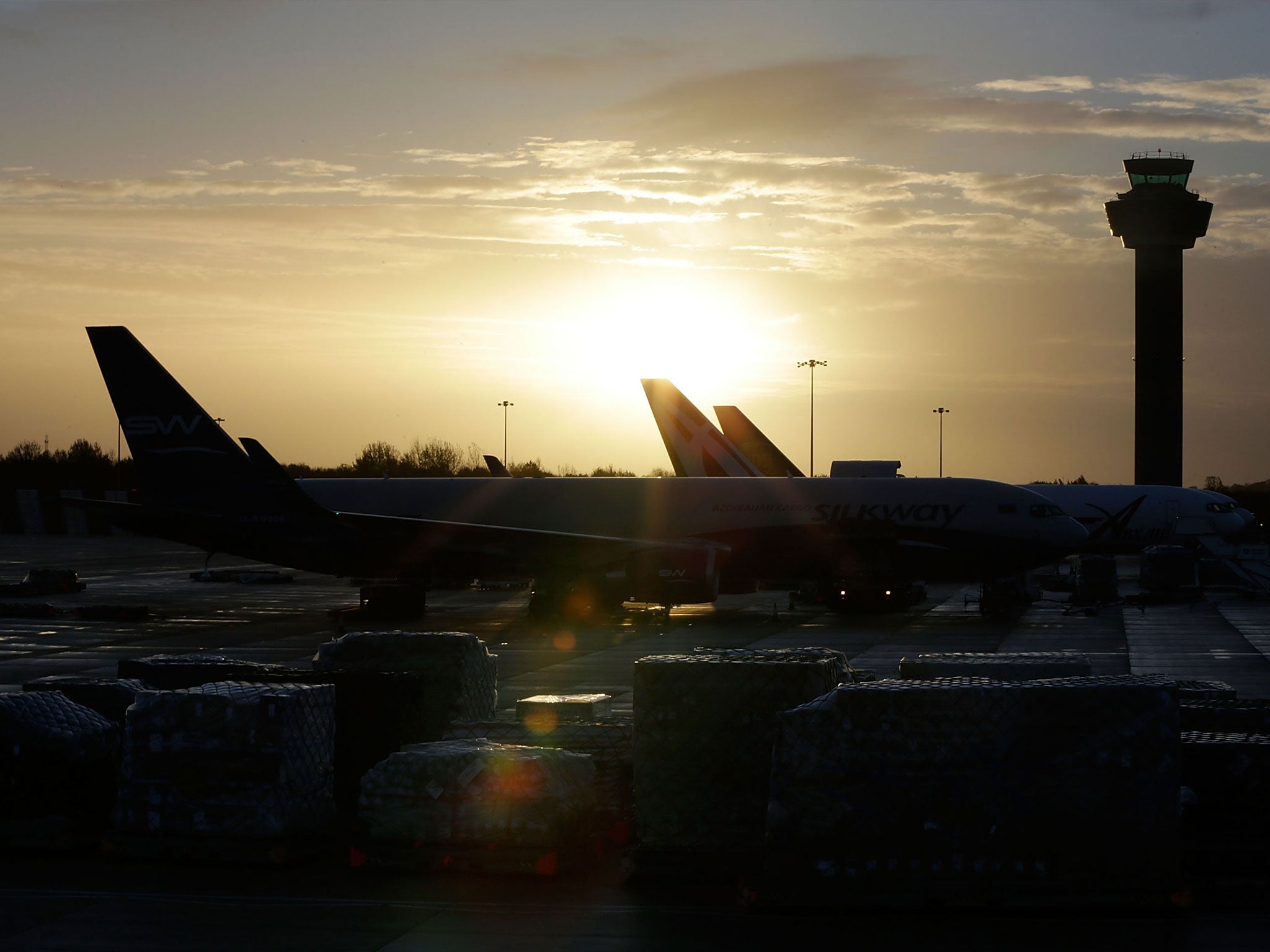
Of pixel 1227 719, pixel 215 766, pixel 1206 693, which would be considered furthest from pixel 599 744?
pixel 1206 693

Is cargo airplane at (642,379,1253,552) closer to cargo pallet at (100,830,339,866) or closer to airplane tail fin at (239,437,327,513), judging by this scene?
airplane tail fin at (239,437,327,513)

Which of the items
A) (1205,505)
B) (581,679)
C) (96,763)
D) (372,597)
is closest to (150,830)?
(96,763)

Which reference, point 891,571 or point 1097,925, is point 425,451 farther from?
point 1097,925

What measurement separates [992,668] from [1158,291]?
111389mm

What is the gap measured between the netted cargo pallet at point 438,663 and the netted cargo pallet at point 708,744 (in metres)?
3.80

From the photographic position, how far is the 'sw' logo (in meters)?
39.2

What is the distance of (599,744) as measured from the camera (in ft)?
47.4

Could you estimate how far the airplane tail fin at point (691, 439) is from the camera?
2217 inches

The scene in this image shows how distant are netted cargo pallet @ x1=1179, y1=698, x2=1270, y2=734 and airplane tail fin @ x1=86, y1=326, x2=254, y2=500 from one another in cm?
3108

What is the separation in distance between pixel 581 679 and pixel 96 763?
13169 mm

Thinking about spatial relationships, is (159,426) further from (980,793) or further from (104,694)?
(980,793)

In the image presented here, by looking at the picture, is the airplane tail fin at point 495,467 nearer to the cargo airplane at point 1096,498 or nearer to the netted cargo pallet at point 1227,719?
the cargo airplane at point 1096,498

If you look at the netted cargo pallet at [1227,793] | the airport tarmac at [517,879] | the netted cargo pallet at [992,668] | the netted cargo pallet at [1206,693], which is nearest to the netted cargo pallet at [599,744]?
the airport tarmac at [517,879]

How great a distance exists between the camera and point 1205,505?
57906mm
